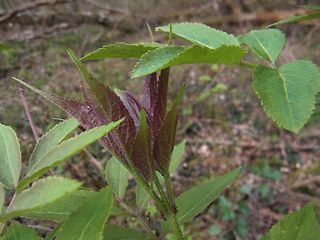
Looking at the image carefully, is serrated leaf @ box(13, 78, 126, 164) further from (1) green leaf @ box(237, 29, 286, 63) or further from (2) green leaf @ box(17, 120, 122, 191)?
(1) green leaf @ box(237, 29, 286, 63)

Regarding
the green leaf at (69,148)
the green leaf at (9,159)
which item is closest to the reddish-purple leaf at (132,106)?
the green leaf at (69,148)

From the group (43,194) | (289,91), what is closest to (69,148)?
(43,194)

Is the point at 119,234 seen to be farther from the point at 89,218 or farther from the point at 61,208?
the point at 89,218

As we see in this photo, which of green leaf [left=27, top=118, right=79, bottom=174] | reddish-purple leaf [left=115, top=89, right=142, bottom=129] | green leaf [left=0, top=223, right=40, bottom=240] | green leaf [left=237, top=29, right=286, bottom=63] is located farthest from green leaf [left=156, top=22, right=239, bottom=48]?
green leaf [left=0, top=223, right=40, bottom=240]

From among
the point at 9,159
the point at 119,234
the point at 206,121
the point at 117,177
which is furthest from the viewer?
the point at 206,121

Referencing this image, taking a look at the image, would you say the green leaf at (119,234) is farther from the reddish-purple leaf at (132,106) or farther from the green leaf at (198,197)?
the reddish-purple leaf at (132,106)

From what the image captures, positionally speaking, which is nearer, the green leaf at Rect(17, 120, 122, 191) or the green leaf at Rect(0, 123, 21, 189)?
the green leaf at Rect(17, 120, 122, 191)

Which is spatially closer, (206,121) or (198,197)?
(198,197)

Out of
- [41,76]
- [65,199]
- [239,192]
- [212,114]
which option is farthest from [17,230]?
[41,76]
